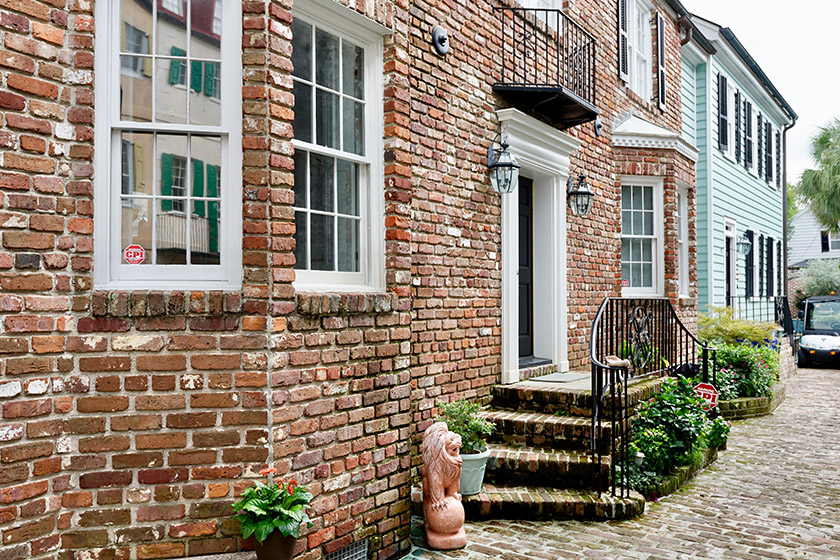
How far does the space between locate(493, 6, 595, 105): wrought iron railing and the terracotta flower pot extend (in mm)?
4773

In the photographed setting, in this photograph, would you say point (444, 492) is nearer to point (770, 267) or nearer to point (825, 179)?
point (770, 267)

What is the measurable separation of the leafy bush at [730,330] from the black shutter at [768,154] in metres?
9.24

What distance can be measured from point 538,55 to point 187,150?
491 centimetres

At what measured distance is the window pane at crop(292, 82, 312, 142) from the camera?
4.09m

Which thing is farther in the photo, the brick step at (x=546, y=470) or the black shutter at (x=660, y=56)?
the black shutter at (x=660, y=56)

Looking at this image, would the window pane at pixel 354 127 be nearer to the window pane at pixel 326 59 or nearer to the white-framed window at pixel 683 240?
the window pane at pixel 326 59

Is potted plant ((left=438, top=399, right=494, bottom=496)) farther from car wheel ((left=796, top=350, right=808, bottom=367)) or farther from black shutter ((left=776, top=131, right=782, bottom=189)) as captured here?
black shutter ((left=776, top=131, right=782, bottom=189))

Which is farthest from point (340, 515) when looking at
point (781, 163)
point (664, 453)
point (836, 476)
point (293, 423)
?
point (781, 163)

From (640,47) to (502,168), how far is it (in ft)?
18.8

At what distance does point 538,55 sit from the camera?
7.39 metres

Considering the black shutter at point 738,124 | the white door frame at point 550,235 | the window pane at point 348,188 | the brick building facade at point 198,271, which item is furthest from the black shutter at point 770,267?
the window pane at point 348,188

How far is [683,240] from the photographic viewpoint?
1048 centimetres

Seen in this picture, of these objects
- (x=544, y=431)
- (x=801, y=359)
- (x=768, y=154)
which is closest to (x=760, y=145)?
(x=768, y=154)

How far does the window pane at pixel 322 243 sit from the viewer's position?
13.7 feet
